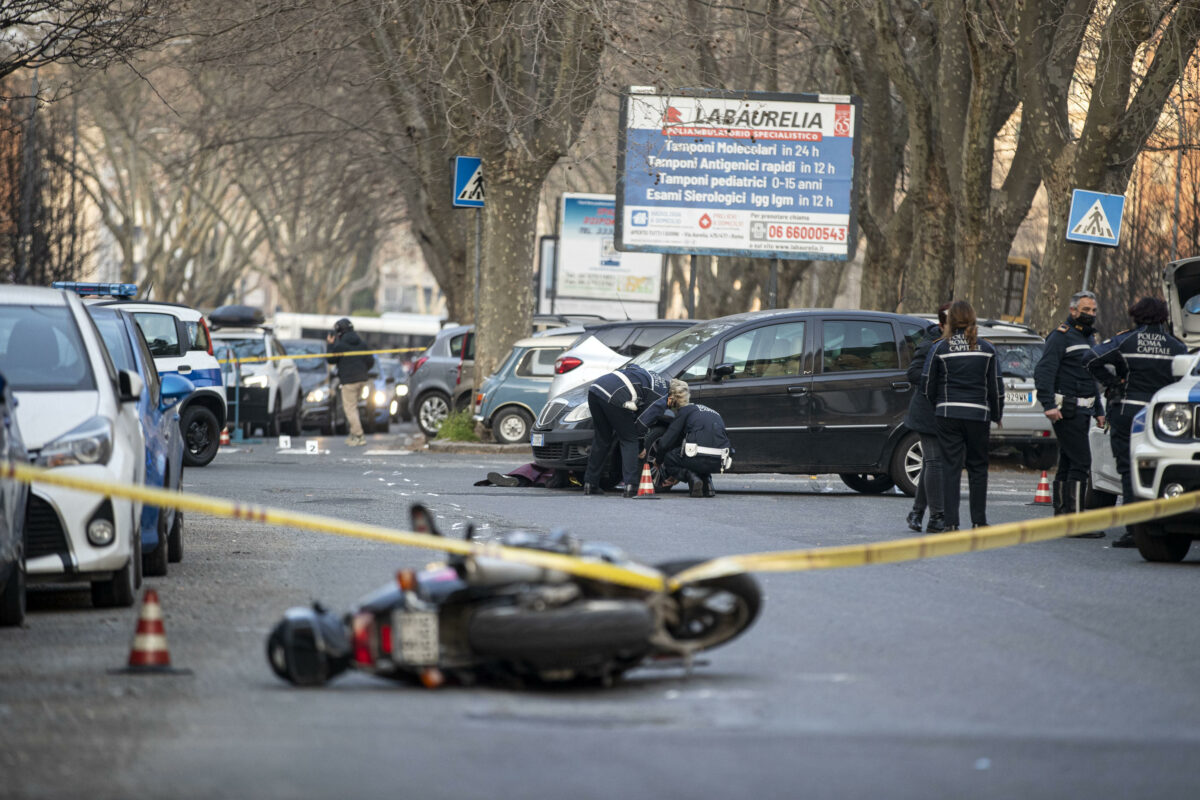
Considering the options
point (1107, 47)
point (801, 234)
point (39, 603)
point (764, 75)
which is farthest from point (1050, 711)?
point (764, 75)

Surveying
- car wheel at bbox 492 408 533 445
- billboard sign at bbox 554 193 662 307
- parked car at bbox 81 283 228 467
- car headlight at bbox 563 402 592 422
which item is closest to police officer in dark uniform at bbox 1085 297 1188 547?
car headlight at bbox 563 402 592 422

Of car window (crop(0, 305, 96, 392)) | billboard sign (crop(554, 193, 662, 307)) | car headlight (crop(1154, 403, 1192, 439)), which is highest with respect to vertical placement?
billboard sign (crop(554, 193, 662, 307))

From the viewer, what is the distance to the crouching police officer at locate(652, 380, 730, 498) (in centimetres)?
1497

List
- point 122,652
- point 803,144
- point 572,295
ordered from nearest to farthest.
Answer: point 122,652, point 803,144, point 572,295

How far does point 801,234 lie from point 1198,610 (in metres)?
16.9

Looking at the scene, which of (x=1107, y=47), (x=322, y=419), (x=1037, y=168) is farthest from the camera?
(x=322, y=419)

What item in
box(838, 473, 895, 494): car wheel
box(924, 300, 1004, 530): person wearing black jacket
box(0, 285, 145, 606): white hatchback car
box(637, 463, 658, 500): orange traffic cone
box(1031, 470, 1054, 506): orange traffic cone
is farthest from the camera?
box(838, 473, 895, 494): car wheel

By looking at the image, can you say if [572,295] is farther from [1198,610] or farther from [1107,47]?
[1198,610]

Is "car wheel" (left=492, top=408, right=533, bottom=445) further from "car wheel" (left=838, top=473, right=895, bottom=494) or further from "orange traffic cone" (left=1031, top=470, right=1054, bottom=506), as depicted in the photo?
"orange traffic cone" (left=1031, top=470, right=1054, bottom=506)

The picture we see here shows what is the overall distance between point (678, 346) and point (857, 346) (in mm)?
1751

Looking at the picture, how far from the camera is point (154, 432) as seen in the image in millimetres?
9688

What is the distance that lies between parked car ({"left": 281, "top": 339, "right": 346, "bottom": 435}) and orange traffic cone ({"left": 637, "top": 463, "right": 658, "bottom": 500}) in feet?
51.0

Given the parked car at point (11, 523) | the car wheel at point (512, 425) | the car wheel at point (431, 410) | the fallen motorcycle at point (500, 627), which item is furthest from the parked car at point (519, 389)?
the fallen motorcycle at point (500, 627)

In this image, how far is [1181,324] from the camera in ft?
45.7
